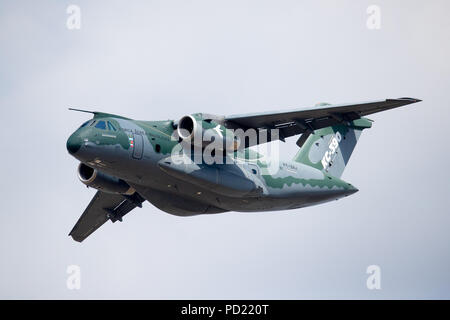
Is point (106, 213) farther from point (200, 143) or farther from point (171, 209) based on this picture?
point (200, 143)

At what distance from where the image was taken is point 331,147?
20078 millimetres

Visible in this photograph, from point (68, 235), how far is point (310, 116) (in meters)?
7.14

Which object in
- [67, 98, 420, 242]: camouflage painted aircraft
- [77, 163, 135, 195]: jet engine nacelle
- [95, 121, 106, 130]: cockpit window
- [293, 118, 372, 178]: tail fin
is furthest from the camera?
[293, 118, 372, 178]: tail fin

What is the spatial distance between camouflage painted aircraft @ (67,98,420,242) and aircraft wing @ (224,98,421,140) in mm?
19

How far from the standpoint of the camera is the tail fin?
1962cm

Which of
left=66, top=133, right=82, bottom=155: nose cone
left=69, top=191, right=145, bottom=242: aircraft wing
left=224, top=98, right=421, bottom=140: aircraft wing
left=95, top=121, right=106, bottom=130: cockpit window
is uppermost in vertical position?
left=224, top=98, right=421, bottom=140: aircraft wing

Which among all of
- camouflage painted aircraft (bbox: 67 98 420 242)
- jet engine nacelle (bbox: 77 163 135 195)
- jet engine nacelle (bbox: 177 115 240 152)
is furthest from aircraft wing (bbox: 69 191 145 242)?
jet engine nacelle (bbox: 177 115 240 152)

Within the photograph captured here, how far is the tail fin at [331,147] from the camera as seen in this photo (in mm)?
19625

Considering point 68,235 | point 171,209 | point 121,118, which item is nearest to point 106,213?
point 68,235

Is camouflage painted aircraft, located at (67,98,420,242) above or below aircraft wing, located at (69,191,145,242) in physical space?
above

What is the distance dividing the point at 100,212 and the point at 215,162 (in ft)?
15.0

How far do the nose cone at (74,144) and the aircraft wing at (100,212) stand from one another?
3.87 m

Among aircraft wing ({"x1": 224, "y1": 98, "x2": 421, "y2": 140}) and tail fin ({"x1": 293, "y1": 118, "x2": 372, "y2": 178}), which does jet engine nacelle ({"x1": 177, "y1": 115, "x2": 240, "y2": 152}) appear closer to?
aircraft wing ({"x1": 224, "y1": 98, "x2": 421, "y2": 140})

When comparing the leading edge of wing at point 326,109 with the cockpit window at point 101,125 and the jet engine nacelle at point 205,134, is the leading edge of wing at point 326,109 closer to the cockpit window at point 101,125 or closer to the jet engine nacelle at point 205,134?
the jet engine nacelle at point 205,134
